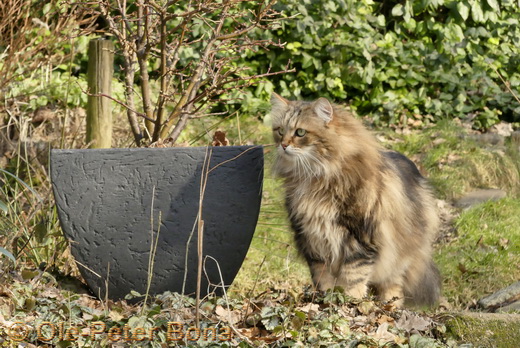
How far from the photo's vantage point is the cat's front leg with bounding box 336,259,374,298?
11.2ft

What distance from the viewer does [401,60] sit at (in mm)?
7160

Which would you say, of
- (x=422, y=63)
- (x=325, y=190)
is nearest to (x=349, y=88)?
(x=422, y=63)

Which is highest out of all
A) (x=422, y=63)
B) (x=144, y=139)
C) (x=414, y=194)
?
(x=422, y=63)

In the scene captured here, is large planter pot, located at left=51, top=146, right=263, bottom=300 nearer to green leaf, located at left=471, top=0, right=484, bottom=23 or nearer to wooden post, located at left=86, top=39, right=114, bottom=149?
wooden post, located at left=86, top=39, right=114, bottom=149

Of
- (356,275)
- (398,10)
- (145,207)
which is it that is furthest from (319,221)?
(398,10)

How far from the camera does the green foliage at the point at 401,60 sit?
695cm

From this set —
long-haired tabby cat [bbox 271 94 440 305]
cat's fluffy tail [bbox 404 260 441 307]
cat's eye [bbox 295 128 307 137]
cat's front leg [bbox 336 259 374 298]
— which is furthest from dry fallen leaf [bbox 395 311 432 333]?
cat's eye [bbox 295 128 307 137]

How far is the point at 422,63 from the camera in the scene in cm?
721

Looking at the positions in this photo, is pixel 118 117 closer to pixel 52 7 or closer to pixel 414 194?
pixel 52 7

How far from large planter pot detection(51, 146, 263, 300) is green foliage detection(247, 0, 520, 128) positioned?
12.3 feet

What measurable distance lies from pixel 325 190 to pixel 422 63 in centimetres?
429

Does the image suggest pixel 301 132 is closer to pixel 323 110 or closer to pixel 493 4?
pixel 323 110

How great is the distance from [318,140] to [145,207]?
2.97 feet

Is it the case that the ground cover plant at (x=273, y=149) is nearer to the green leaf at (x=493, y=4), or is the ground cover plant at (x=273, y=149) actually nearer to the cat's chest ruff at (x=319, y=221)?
the green leaf at (x=493, y=4)
